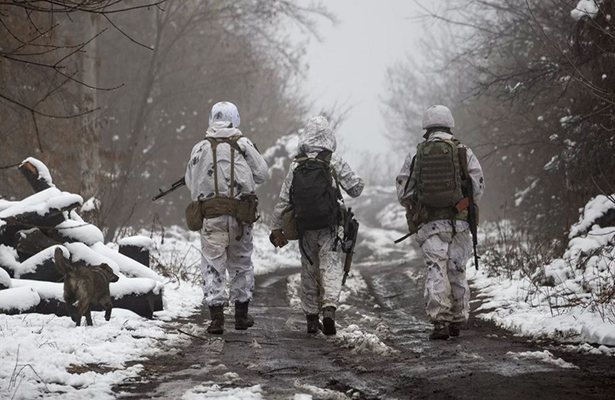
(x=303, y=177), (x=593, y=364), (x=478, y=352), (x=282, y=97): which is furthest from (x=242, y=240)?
(x=282, y=97)

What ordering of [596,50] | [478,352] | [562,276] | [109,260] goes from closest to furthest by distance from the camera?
[478,352], [109,260], [562,276], [596,50]

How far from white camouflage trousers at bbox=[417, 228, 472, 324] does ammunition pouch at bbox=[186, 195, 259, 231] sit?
174 cm

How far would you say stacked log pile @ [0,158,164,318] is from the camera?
7.68 m

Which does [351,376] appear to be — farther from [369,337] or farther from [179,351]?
[179,351]

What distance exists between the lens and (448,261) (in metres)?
7.69

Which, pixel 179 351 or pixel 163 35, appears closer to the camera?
pixel 179 351

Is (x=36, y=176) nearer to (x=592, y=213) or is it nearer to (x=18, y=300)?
(x=18, y=300)

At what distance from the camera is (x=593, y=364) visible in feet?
17.9

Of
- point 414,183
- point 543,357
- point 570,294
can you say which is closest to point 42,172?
point 414,183

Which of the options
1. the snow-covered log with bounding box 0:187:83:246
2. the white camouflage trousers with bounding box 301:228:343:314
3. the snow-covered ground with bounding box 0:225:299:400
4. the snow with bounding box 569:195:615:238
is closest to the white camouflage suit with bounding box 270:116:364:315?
the white camouflage trousers with bounding box 301:228:343:314

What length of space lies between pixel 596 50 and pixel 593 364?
6.59m

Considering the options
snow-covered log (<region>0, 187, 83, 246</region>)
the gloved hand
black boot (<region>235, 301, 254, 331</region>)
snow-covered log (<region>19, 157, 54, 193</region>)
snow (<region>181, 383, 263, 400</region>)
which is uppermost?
snow-covered log (<region>19, 157, 54, 193</region>)

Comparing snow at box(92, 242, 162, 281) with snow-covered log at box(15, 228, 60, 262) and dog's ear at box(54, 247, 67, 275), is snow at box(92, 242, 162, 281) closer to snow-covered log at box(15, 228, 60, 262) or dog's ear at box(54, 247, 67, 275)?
snow-covered log at box(15, 228, 60, 262)

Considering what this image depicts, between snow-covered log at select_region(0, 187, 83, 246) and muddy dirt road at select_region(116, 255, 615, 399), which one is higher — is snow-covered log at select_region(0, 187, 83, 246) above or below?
above
